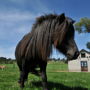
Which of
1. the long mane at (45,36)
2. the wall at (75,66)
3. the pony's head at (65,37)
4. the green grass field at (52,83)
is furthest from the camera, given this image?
the wall at (75,66)

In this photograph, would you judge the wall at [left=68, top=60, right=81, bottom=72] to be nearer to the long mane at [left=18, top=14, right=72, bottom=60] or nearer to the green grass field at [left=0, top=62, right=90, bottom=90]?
the green grass field at [left=0, top=62, right=90, bottom=90]

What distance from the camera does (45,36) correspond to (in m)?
4.66

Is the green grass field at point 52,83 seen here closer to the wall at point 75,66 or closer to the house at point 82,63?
the house at point 82,63

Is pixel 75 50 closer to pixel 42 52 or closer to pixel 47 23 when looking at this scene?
pixel 42 52

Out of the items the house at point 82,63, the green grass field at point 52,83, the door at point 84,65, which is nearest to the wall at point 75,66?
the house at point 82,63

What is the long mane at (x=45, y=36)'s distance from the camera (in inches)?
177

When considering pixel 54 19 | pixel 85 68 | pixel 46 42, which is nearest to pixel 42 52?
pixel 46 42

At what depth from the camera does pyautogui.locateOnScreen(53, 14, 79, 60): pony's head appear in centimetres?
434

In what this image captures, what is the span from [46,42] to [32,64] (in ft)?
2.88

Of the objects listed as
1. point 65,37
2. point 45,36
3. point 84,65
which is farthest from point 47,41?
point 84,65

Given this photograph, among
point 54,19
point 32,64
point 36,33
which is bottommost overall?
point 32,64

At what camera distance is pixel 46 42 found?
180 inches

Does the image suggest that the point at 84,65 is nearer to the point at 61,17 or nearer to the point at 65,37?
the point at 61,17

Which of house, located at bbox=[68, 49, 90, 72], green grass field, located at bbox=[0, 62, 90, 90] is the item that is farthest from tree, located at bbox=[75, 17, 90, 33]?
green grass field, located at bbox=[0, 62, 90, 90]
